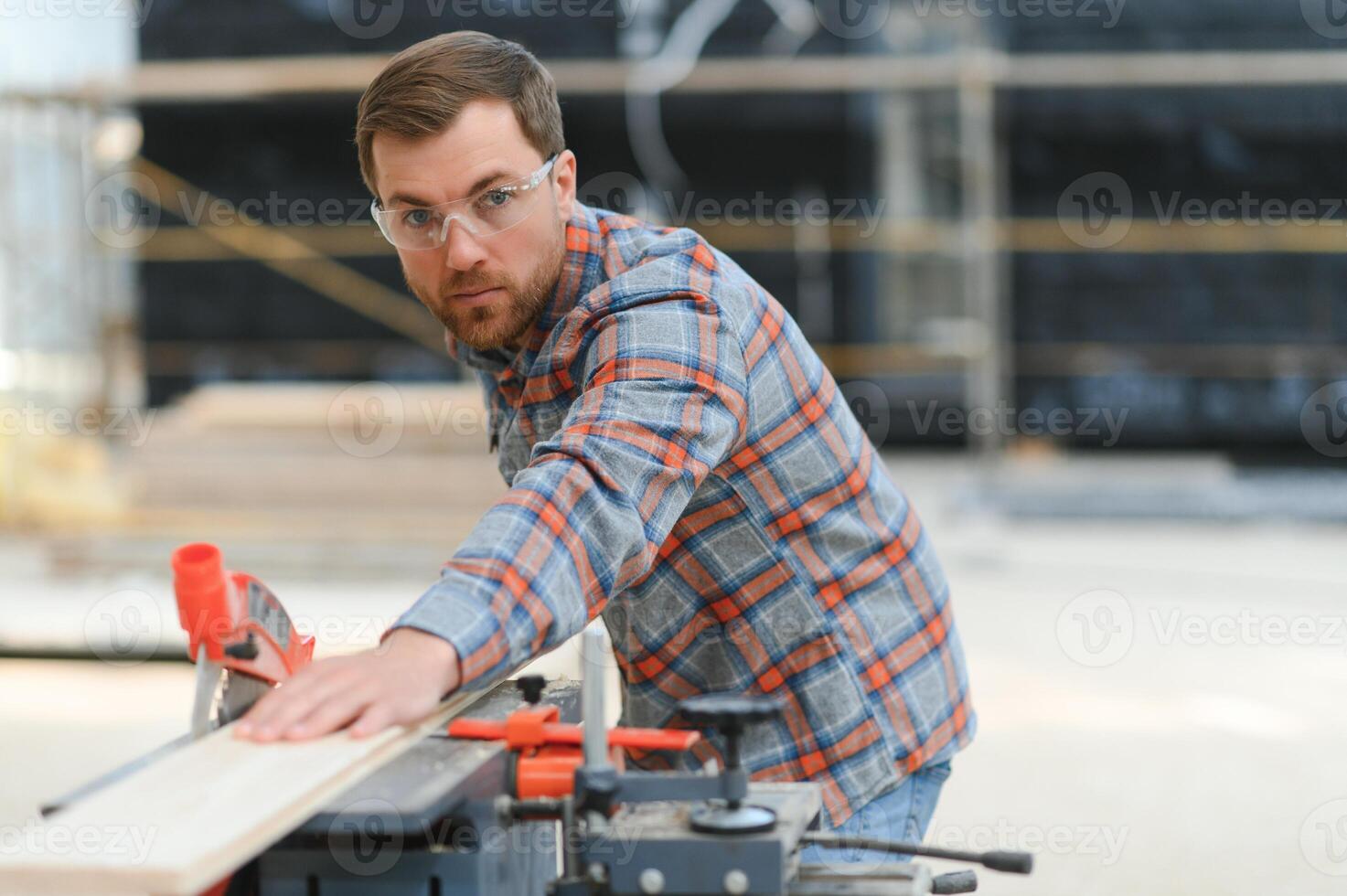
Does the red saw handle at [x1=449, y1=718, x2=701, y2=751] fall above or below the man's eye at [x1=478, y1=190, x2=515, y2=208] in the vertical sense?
below

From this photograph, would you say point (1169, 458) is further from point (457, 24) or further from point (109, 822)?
point (109, 822)

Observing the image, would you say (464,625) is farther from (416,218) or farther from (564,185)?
(564,185)

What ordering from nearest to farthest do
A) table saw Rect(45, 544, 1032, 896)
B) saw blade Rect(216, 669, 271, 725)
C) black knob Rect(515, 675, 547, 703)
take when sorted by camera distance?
table saw Rect(45, 544, 1032, 896), saw blade Rect(216, 669, 271, 725), black knob Rect(515, 675, 547, 703)

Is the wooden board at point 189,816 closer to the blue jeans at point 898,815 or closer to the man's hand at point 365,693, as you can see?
the man's hand at point 365,693

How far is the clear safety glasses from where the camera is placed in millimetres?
1639

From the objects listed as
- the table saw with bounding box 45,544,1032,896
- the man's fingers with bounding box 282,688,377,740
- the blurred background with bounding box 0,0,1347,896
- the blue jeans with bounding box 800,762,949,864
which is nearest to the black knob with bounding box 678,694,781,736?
the table saw with bounding box 45,544,1032,896

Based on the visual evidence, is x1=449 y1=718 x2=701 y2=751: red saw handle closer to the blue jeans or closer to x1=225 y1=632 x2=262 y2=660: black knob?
x1=225 y1=632 x2=262 y2=660: black knob

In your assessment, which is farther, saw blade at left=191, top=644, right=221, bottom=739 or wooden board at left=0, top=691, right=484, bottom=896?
saw blade at left=191, top=644, right=221, bottom=739

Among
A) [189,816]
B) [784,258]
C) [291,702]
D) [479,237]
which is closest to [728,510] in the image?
[479,237]

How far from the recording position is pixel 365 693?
1.29m

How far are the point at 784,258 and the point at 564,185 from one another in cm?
920

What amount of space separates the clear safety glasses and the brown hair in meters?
0.07

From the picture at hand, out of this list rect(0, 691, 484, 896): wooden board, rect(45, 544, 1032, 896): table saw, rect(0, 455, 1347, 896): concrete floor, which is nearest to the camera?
rect(0, 691, 484, 896): wooden board

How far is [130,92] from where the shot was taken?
35.0 ft
